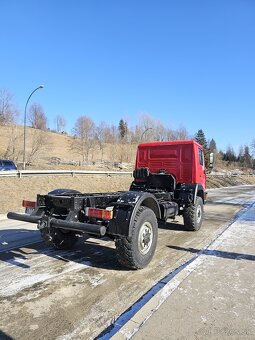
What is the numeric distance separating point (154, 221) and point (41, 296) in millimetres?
2589

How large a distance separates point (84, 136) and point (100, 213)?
73262mm

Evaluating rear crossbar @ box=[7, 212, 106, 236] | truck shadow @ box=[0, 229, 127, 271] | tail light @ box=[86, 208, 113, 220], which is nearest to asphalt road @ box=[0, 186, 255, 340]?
truck shadow @ box=[0, 229, 127, 271]

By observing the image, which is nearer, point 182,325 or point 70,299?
point 182,325

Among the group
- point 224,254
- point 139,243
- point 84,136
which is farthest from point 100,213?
point 84,136

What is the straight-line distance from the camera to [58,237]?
23.3ft

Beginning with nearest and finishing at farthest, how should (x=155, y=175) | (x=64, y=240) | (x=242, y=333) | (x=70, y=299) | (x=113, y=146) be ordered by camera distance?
1. (x=242, y=333)
2. (x=70, y=299)
3. (x=64, y=240)
4. (x=155, y=175)
5. (x=113, y=146)

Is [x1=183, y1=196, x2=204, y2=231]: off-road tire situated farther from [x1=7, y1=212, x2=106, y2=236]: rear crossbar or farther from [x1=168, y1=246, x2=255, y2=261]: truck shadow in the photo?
[x1=7, y1=212, x2=106, y2=236]: rear crossbar

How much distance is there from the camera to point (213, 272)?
598 centimetres

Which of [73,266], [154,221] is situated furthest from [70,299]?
[154,221]

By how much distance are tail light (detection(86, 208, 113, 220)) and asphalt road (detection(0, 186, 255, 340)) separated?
2.99 feet

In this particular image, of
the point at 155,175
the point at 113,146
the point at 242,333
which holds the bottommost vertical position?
the point at 242,333

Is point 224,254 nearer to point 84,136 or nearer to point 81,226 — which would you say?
point 81,226

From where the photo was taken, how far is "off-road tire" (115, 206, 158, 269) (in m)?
5.91

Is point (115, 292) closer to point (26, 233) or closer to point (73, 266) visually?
point (73, 266)
